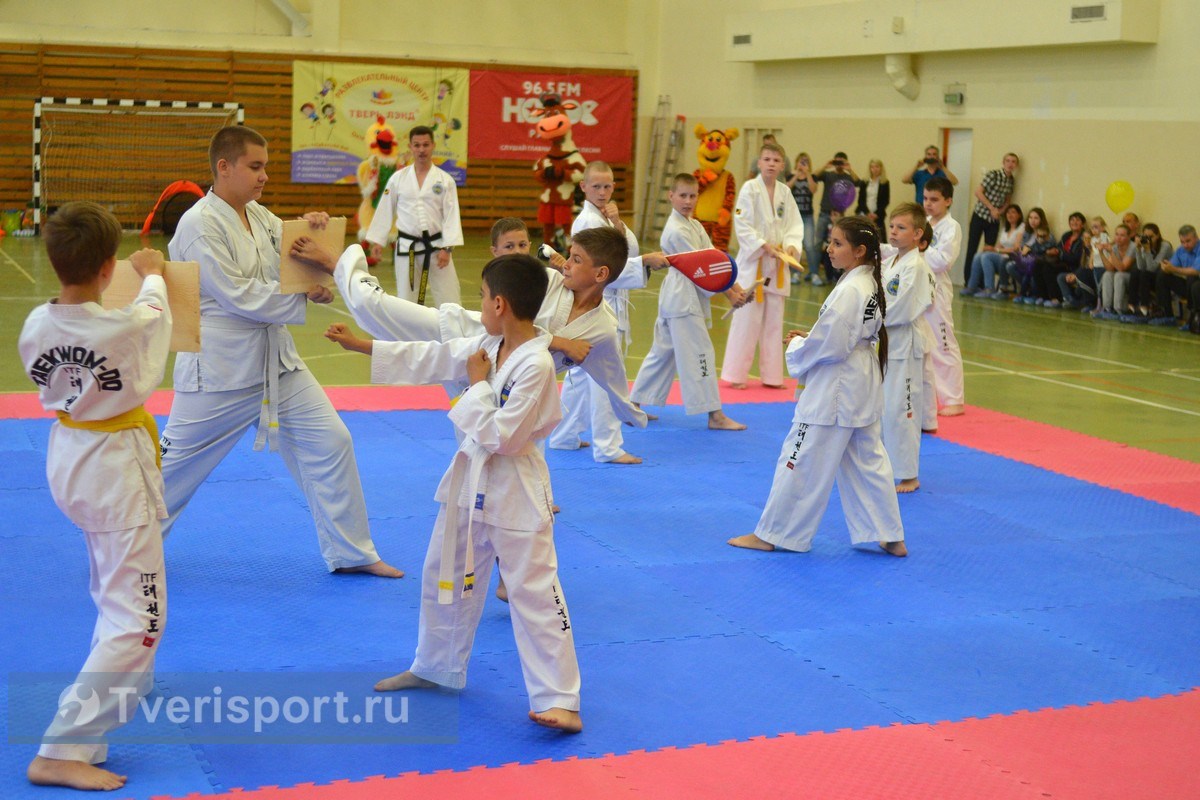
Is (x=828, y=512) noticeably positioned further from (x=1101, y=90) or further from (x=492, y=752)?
(x=1101, y=90)

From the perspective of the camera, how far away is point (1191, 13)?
43.5ft

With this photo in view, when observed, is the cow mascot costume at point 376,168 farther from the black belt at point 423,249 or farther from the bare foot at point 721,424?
the bare foot at point 721,424

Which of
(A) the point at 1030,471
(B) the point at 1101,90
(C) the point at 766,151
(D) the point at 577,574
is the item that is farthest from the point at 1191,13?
(D) the point at 577,574

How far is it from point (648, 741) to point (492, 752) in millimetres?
465

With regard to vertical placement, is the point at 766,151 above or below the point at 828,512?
above

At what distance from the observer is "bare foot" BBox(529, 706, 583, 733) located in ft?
11.9

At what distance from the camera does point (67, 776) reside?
3223 mm

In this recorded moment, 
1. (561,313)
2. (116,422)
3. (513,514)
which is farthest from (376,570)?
(116,422)

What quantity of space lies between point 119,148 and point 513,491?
724 inches

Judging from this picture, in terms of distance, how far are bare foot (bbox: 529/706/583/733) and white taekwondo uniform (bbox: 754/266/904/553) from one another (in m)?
2.15

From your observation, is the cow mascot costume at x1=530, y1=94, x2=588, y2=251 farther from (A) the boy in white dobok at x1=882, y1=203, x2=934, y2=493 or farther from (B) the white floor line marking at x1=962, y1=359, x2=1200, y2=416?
(A) the boy in white dobok at x1=882, y1=203, x2=934, y2=493

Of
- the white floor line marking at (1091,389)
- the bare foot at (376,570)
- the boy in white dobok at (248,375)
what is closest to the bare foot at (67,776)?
the boy in white dobok at (248,375)

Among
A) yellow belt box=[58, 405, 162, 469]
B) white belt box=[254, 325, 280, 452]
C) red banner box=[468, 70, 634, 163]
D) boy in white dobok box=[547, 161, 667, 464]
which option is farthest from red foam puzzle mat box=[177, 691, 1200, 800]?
red banner box=[468, 70, 634, 163]

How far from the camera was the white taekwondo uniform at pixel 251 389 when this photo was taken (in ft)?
15.1
